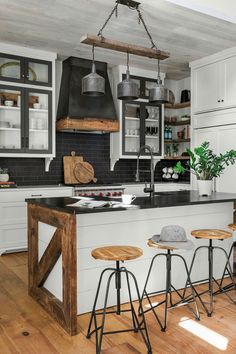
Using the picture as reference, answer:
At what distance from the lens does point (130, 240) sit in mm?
3293

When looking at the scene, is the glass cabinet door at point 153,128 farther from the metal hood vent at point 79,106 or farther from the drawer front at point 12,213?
the drawer front at point 12,213

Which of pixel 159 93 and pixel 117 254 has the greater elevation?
pixel 159 93

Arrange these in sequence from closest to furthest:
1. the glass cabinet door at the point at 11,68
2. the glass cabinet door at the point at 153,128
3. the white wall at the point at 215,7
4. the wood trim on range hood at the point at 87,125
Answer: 1. the white wall at the point at 215,7
2. the glass cabinet door at the point at 11,68
3. the wood trim on range hood at the point at 87,125
4. the glass cabinet door at the point at 153,128

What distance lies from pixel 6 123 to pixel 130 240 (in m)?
2.82

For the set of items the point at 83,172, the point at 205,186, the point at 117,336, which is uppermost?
the point at 83,172

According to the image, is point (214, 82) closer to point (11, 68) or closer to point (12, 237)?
point (11, 68)

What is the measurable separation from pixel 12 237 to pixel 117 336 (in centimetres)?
278

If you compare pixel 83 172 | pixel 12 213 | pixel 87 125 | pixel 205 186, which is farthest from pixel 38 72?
pixel 205 186

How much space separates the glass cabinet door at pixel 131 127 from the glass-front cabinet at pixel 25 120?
134 centimetres

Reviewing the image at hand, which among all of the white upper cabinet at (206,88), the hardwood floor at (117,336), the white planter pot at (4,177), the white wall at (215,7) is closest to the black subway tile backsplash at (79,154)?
the white planter pot at (4,177)

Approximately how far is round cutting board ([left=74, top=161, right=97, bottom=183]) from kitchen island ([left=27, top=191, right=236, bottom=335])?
244cm

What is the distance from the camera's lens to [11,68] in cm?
505

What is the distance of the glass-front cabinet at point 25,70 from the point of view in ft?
16.4

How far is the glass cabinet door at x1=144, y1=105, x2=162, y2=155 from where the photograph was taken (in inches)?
248
